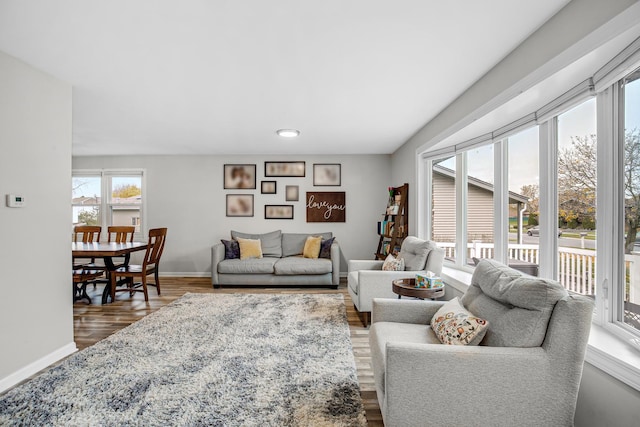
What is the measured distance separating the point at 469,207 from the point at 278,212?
3.50 m

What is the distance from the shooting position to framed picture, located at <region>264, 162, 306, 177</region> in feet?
19.8

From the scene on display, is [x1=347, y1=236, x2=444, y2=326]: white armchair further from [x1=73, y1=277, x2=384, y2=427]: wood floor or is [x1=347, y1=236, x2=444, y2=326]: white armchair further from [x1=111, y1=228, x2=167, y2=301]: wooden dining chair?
[x1=111, y1=228, x2=167, y2=301]: wooden dining chair

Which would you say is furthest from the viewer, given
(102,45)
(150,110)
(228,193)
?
(228,193)

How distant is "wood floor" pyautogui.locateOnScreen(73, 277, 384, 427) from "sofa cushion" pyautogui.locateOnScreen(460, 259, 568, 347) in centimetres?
88

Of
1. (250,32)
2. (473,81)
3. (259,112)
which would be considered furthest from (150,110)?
(473,81)

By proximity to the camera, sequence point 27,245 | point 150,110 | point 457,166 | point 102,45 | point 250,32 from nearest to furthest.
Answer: point 250,32
point 102,45
point 27,245
point 150,110
point 457,166

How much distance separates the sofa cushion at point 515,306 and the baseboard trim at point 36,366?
3.14 m

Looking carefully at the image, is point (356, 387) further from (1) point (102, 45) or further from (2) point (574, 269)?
(1) point (102, 45)

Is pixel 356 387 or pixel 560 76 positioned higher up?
pixel 560 76

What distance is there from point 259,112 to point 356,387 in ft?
9.29

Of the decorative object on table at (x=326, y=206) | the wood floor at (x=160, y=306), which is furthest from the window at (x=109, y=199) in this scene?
the decorative object on table at (x=326, y=206)

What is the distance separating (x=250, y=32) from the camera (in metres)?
1.94

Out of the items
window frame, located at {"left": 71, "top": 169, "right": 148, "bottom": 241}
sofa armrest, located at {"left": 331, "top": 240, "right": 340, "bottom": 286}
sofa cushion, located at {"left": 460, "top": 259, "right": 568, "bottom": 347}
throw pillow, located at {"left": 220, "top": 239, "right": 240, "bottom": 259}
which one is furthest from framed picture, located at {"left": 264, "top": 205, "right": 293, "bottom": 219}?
sofa cushion, located at {"left": 460, "top": 259, "right": 568, "bottom": 347}

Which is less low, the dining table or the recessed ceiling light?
the recessed ceiling light
